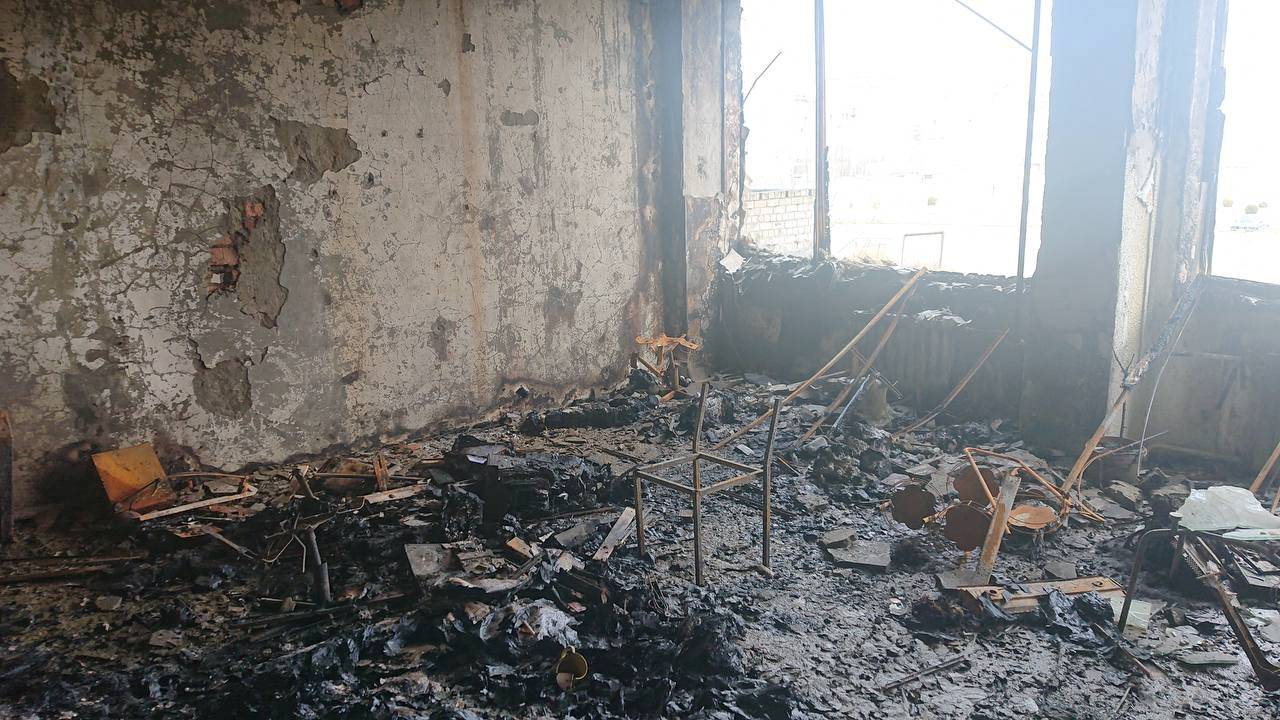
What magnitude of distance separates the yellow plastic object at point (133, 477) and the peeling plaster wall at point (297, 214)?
0.48 ft

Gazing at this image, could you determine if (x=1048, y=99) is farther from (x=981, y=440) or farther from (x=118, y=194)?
(x=118, y=194)

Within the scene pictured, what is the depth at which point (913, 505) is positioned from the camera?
4.79m

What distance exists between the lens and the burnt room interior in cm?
354

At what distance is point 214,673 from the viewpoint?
3.45 meters

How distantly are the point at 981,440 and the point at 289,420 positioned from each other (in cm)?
507

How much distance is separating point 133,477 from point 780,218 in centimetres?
778

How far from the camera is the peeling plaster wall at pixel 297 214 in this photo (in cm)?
467

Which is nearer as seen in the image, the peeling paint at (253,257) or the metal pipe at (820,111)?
the peeling paint at (253,257)

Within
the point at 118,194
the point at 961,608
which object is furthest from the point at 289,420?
the point at 961,608

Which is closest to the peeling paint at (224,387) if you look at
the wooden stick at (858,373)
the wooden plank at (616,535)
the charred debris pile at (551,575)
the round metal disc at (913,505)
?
the charred debris pile at (551,575)

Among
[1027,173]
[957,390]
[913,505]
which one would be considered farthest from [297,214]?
[1027,173]

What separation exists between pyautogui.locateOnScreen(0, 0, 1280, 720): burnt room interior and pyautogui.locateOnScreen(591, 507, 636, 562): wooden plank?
0.07 feet

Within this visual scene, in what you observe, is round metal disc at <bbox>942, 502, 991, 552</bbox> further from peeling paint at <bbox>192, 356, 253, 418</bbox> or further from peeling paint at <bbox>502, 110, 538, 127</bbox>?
peeling paint at <bbox>192, 356, 253, 418</bbox>

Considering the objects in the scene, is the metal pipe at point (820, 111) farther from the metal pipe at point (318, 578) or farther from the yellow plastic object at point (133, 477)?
the yellow plastic object at point (133, 477)
